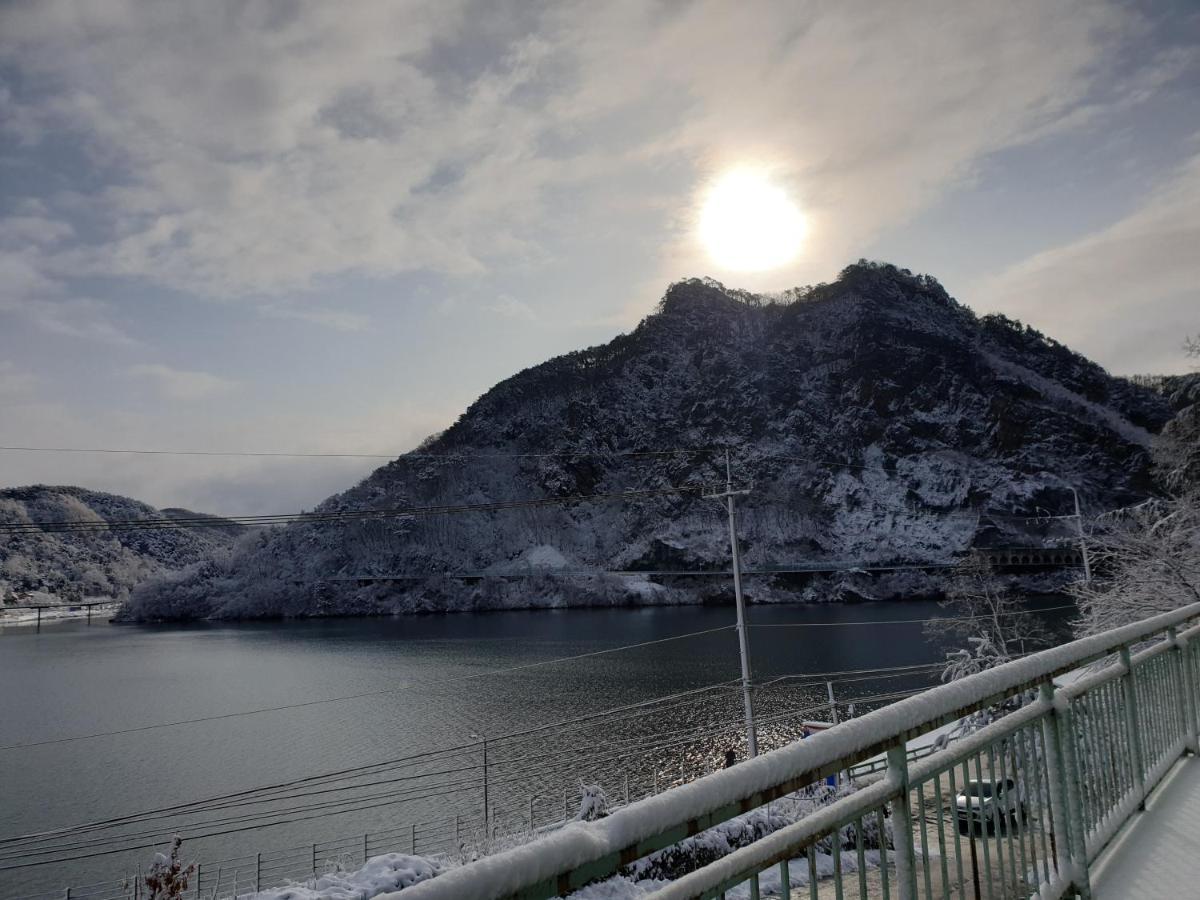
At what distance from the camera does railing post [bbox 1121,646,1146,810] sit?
471 cm

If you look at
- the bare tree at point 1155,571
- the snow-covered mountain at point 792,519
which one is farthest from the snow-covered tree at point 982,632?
the snow-covered mountain at point 792,519

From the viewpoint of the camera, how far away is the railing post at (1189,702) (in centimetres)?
574

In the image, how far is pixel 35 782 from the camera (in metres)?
35.9

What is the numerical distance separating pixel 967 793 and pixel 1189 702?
463 centimetres

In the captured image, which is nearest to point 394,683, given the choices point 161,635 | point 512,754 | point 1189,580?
point 512,754

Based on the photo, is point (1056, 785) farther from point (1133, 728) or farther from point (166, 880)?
point (166, 880)

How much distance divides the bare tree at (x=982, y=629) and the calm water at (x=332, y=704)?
12.6ft

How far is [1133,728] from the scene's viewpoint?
477 centimetres

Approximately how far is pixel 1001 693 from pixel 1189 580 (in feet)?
70.9

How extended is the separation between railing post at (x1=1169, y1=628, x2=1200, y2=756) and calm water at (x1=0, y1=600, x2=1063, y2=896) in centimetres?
2815

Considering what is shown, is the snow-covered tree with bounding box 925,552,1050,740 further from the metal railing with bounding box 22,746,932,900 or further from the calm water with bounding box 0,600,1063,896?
the metal railing with bounding box 22,746,932,900

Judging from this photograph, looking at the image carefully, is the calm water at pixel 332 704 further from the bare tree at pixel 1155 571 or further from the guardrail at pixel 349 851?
the bare tree at pixel 1155 571

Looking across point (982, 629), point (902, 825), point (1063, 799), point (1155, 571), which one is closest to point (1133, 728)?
point (1063, 799)

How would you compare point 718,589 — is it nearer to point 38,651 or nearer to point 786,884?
point 38,651
